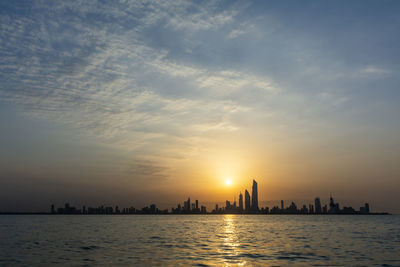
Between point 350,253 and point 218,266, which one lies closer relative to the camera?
point 218,266

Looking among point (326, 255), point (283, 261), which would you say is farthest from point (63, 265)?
point (326, 255)

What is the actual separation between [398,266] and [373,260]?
478 cm

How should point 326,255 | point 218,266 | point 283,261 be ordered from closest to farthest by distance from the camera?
1. point 218,266
2. point 283,261
3. point 326,255

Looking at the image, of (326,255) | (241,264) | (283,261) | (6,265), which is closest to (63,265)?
(6,265)

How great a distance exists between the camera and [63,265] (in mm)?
39188

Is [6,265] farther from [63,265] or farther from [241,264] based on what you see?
[241,264]

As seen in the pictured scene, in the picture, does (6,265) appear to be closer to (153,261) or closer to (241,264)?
(153,261)

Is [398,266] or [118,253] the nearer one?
[398,266]

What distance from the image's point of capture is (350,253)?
4938 cm

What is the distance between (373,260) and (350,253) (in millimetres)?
6803

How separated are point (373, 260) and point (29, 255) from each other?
48.7 m

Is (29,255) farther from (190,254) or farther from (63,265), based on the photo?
(190,254)

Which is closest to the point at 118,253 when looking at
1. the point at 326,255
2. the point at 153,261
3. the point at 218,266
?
the point at 153,261

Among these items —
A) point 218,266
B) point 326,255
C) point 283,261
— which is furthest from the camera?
point 326,255
